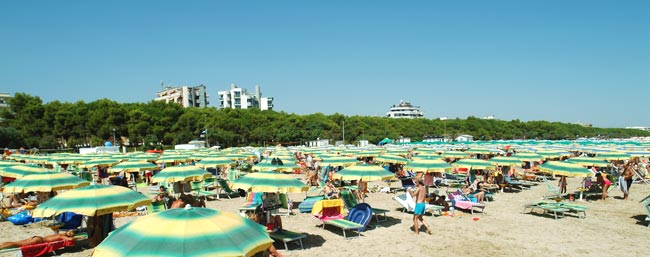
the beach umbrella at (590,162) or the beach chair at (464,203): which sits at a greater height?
the beach umbrella at (590,162)

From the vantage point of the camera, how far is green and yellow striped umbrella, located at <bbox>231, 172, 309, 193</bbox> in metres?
9.20

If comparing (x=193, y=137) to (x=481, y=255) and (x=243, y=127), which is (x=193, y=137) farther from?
(x=481, y=255)

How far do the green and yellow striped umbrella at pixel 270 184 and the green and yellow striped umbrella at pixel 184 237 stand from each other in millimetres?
4316

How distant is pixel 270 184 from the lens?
927cm

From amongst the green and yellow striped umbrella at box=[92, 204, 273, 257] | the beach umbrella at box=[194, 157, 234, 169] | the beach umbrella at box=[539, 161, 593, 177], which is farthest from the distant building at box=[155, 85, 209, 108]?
the green and yellow striped umbrella at box=[92, 204, 273, 257]

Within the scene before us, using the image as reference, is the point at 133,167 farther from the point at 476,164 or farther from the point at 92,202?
the point at 476,164

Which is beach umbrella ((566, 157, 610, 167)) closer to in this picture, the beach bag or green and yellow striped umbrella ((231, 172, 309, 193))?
green and yellow striped umbrella ((231, 172, 309, 193))

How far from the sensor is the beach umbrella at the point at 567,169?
13406 mm

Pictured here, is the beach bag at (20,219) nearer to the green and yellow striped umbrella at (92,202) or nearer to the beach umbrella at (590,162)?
the green and yellow striped umbrella at (92,202)

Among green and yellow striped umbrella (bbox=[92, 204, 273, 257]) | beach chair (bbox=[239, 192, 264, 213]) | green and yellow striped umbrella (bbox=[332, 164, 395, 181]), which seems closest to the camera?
green and yellow striped umbrella (bbox=[92, 204, 273, 257])

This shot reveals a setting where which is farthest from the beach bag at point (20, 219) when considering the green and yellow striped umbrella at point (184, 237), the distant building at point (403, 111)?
the distant building at point (403, 111)

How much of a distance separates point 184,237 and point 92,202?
164 inches

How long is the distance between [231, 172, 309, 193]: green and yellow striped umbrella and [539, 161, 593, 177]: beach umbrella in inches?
369

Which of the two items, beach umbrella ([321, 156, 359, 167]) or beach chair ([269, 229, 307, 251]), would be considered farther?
beach umbrella ([321, 156, 359, 167])
